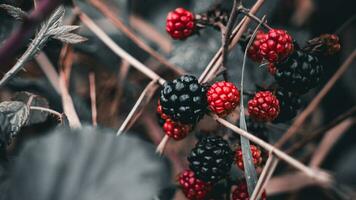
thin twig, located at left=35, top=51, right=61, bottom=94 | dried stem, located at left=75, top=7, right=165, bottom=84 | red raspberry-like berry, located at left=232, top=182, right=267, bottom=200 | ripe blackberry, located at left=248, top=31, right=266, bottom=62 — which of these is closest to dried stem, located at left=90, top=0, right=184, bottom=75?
dried stem, located at left=75, top=7, right=165, bottom=84

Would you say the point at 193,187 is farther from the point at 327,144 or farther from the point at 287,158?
the point at 327,144

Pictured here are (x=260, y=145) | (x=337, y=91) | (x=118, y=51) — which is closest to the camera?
(x=260, y=145)

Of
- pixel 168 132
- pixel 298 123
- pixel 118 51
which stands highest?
pixel 118 51

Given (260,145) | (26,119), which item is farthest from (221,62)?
(26,119)

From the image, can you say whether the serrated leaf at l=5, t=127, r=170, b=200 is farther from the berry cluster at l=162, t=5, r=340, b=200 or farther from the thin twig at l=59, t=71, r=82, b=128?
the thin twig at l=59, t=71, r=82, b=128

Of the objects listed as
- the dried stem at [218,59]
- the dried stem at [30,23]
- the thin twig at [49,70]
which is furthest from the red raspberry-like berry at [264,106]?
the thin twig at [49,70]

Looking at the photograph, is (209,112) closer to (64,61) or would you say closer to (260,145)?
(260,145)
